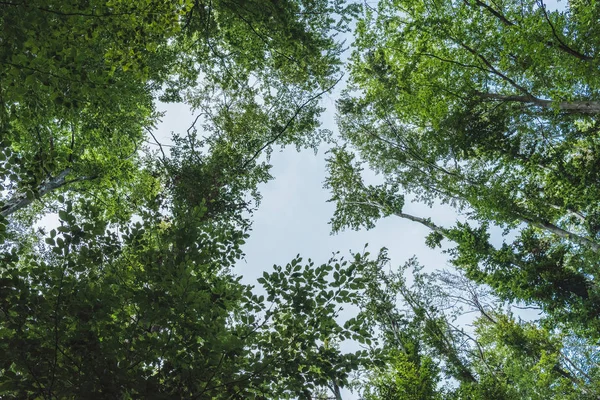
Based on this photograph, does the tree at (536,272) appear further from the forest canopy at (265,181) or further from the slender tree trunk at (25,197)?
the slender tree trunk at (25,197)

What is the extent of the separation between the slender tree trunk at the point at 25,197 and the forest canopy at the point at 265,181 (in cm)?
6

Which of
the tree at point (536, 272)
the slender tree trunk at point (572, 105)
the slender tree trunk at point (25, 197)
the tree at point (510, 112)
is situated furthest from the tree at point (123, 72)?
the tree at point (536, 272)

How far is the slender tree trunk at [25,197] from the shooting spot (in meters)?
7.73

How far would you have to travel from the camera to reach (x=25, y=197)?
780 cm

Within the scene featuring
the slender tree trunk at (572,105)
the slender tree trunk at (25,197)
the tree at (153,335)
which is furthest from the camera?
the slender tree trunk at (25,197)

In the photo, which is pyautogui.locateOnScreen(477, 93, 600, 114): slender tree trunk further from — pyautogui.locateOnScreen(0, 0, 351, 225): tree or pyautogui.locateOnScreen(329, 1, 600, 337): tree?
pyautogui.locateOnScreen(0, 0, 351, 225): tree

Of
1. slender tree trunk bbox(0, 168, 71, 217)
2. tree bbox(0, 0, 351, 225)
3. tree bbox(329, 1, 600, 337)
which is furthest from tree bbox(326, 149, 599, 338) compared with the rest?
slender tree trunk bbox(0, 168, 71, 217)

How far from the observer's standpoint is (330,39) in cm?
727

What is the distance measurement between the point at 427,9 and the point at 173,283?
9411mm

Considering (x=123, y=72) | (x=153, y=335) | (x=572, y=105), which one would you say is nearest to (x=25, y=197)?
(x=123, y=72)

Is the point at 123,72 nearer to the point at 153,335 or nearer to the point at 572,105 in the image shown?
the point at 153,335

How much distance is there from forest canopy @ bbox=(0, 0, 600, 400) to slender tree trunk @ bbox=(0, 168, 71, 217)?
6 centimetres

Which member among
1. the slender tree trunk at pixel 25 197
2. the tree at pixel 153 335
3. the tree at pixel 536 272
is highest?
the slender tree trunk at pixel 25 197

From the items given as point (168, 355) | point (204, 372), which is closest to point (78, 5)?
point (168, 355)
